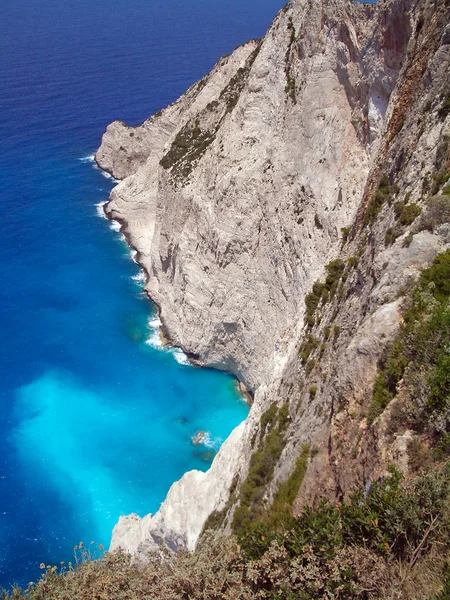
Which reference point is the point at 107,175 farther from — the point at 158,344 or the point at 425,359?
the point at 425,359

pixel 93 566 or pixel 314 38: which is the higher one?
pixel 314 38

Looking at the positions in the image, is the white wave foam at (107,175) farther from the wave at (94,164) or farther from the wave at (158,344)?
the wave at (158,344)

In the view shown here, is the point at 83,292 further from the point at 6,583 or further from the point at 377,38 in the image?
the point at 377,38

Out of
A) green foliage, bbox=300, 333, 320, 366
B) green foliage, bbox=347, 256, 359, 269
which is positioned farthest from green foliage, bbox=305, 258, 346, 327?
green foliage, bbox=300, 333, 320, 366

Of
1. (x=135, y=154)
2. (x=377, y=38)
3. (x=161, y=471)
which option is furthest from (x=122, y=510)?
(x=135, y=154)

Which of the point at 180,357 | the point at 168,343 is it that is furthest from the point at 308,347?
the point at 168,343

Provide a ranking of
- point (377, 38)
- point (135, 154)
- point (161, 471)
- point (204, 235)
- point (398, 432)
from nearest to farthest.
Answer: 1. point (398, 432)
2. point (377, 38)
3. point (161, 471)
4. point (204, 235)
5. point (135, 154)
